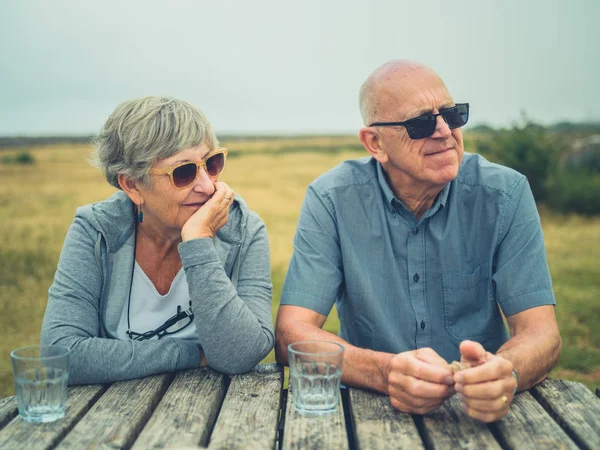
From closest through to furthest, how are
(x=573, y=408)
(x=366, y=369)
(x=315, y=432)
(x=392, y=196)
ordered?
(x=315, y=432) → (x=573, y=408) → (x=366, y=369) → (x=392, y=196)

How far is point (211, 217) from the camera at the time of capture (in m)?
2.83

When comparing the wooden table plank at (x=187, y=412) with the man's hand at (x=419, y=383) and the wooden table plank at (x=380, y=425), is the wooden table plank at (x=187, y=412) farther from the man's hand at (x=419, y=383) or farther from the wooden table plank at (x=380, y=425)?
the man's hand at (x=419, y=383)

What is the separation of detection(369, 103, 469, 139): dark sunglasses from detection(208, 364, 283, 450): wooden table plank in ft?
4.35

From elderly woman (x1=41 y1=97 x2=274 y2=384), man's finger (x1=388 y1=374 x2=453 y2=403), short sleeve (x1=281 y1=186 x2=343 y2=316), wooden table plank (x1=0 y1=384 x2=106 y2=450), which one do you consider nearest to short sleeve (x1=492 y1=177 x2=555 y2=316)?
short sleeve (x1=281 y1=186 x2=343 y2=316)

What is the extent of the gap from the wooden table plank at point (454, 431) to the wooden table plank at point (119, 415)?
3.01 ft

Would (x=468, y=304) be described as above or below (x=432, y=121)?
below

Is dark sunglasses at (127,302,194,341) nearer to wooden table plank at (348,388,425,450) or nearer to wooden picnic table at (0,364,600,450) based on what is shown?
wooden picnic table at (0,364,600,450)

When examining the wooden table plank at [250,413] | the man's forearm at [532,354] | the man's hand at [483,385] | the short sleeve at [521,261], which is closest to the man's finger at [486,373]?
the man's hand at [483,385]

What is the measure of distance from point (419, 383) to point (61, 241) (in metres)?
11.4

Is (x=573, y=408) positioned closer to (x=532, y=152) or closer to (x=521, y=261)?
(x=521, y=261)

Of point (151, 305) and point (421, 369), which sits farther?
point (151, 305)

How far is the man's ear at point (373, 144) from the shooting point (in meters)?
3.26

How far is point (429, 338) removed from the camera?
316 cm

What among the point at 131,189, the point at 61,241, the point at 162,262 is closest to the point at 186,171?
the point at 131,189
